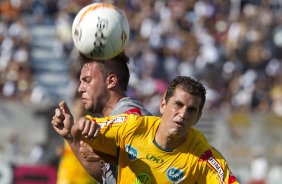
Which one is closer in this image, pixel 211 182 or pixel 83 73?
pixel 211 182

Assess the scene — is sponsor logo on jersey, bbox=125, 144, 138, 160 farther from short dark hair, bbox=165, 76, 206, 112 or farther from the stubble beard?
the stubble beard

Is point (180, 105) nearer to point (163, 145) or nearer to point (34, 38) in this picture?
point (163, 145)

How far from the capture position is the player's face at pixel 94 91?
684 cm

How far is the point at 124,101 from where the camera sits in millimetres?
6797

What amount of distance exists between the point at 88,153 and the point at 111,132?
11.9 inches

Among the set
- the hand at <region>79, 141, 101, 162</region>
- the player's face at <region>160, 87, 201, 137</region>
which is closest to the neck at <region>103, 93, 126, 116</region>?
the hand at <region>79, 141, 101, 162</region>

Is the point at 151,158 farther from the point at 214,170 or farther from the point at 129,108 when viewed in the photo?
the point at 129,108

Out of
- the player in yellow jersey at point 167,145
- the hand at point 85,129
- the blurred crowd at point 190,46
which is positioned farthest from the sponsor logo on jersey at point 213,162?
the blurred crowd at point 190,46

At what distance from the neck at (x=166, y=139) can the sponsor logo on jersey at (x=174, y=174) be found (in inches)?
6.4

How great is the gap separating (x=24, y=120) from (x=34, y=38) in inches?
176

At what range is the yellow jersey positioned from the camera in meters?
6.11

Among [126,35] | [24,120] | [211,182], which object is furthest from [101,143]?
[24,120]

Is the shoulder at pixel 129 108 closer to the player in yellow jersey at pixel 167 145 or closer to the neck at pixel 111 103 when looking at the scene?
the neck at pixel 111 103

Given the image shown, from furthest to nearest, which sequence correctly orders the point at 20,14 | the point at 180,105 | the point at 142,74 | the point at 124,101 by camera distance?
the point at 20,14, the point at 142,74, the point at 124,101, the point at 180,105
